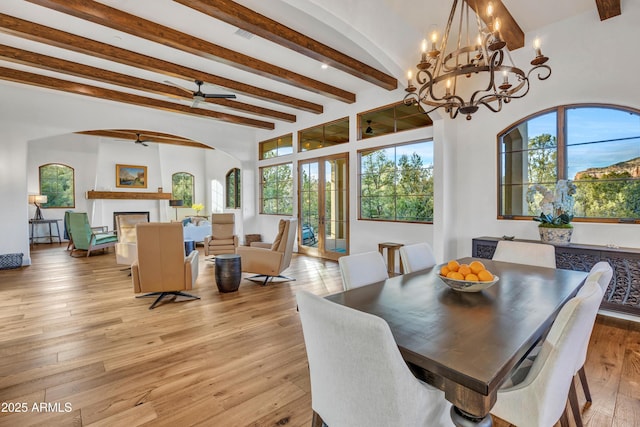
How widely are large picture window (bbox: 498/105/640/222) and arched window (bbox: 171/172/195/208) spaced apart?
33.5 feet

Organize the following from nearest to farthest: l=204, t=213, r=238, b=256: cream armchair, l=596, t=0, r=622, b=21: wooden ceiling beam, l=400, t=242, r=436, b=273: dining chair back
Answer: l=400, t=242, r=436, b=273: dining chair back
l=596, t=0, r=622, b=21: wooden ceiling beam
l=204, t=213, r=238, b=256: cream armchair

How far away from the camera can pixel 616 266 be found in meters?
3.06

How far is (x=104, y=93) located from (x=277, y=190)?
407cm

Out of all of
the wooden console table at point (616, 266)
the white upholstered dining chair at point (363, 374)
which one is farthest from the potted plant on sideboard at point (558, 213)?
the white upholstered dining chair at point (363, 374)

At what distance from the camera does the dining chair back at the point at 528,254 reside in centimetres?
265

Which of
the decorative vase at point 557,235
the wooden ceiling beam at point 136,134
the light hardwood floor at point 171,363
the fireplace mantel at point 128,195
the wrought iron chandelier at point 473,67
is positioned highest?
the wooden ceiling beam at point 136,134

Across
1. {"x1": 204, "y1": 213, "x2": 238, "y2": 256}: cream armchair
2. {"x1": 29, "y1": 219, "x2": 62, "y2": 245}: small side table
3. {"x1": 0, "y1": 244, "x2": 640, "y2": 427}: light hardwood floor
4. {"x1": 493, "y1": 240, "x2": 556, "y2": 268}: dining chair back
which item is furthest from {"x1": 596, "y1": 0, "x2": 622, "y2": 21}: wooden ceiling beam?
{"x1": 29, "y1": 219, "x2": 62, "y2": 245}: small side table

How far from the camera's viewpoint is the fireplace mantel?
31.1ft

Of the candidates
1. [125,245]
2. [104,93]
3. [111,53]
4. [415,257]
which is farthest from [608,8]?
[104,93]

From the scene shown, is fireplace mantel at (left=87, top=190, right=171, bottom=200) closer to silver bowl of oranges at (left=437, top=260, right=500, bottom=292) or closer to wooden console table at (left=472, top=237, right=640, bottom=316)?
silver bowl of oranges at (left=437, top=260, right=500, bottom=292)

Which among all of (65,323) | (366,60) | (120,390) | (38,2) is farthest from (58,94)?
(120,390)

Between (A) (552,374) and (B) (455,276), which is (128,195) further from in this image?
(A) (552,374)

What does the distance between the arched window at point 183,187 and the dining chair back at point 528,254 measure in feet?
34.7

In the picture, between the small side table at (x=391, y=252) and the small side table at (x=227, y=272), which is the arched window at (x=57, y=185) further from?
the small side table at (x=391, y=252)
